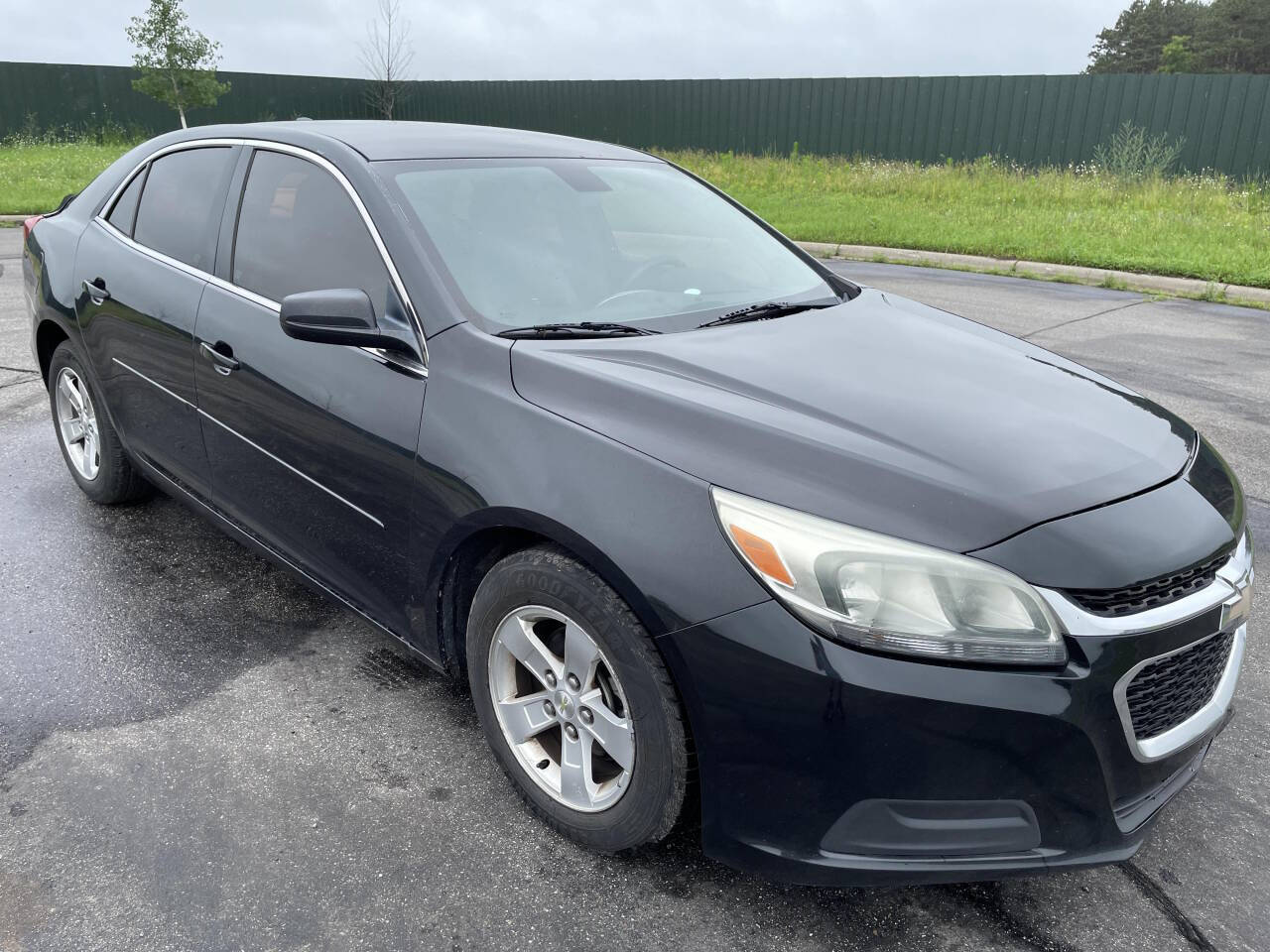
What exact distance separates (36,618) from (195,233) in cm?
145

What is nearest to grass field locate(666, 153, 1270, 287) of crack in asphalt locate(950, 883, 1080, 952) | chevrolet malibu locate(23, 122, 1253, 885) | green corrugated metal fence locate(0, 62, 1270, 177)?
green corrugated metal fence locate(0, 62, 1270, 177)

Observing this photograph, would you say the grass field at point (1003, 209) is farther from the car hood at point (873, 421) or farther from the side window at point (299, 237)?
the side window at point (299, 237)

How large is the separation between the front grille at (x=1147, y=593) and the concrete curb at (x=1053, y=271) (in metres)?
8.24

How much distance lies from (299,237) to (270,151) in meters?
0.46

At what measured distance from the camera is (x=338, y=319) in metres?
2.62

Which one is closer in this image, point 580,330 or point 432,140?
point 580,330

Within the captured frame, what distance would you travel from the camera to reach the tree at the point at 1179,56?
197 ft

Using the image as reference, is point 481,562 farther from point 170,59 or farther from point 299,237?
point 170,59

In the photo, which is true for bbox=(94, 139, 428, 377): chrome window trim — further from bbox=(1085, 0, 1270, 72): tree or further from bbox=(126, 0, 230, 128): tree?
bbox=(1085, 0, 1270, 72): tree

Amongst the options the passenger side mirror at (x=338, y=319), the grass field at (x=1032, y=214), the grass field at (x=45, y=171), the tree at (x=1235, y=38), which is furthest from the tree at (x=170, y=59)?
the tree at (x=1235, y=38)

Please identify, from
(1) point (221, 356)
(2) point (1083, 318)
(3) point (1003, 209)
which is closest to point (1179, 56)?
(3) point (1003, 209)

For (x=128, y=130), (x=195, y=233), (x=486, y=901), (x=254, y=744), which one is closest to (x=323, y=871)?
(x=486, y=901)

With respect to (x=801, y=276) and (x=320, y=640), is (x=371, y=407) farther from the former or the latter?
(x=801, y=276)

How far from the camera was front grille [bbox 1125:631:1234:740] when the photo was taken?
199cm
